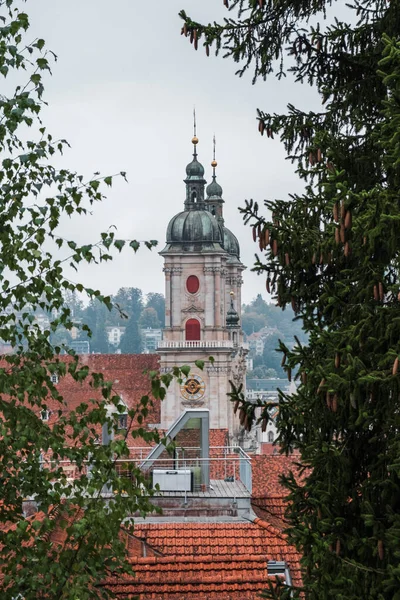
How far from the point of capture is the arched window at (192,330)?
250ft

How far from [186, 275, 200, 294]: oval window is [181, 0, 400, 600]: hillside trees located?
6622 cm

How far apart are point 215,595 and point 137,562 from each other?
1.05m

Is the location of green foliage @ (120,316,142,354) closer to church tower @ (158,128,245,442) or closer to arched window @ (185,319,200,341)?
church tower @ (158,128,245,442)

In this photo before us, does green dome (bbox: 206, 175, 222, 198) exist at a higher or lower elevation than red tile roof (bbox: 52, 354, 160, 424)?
→ higher

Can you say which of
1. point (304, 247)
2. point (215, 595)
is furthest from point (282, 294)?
point (215, 595)

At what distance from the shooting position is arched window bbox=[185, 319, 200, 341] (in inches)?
2995

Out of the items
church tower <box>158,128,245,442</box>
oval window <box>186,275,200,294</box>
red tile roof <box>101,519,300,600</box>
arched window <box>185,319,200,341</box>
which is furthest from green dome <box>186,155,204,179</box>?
red tile roof <box>101,519,300,600</box>

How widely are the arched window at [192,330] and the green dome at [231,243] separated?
14.4m

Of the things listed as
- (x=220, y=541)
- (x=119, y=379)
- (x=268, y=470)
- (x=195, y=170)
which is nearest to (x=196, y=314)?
(x=119, y=379)

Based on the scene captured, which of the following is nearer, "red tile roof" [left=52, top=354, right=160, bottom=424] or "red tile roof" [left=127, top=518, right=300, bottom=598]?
"red tile roof" [left=127, top=518, right=300, bottom=598]

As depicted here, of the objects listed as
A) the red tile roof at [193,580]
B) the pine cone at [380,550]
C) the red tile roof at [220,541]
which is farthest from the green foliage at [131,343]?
the pine cone at [380,550]

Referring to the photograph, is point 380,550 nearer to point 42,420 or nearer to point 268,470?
point 42,420

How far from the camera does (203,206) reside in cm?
8044

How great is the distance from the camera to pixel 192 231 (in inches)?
3019
